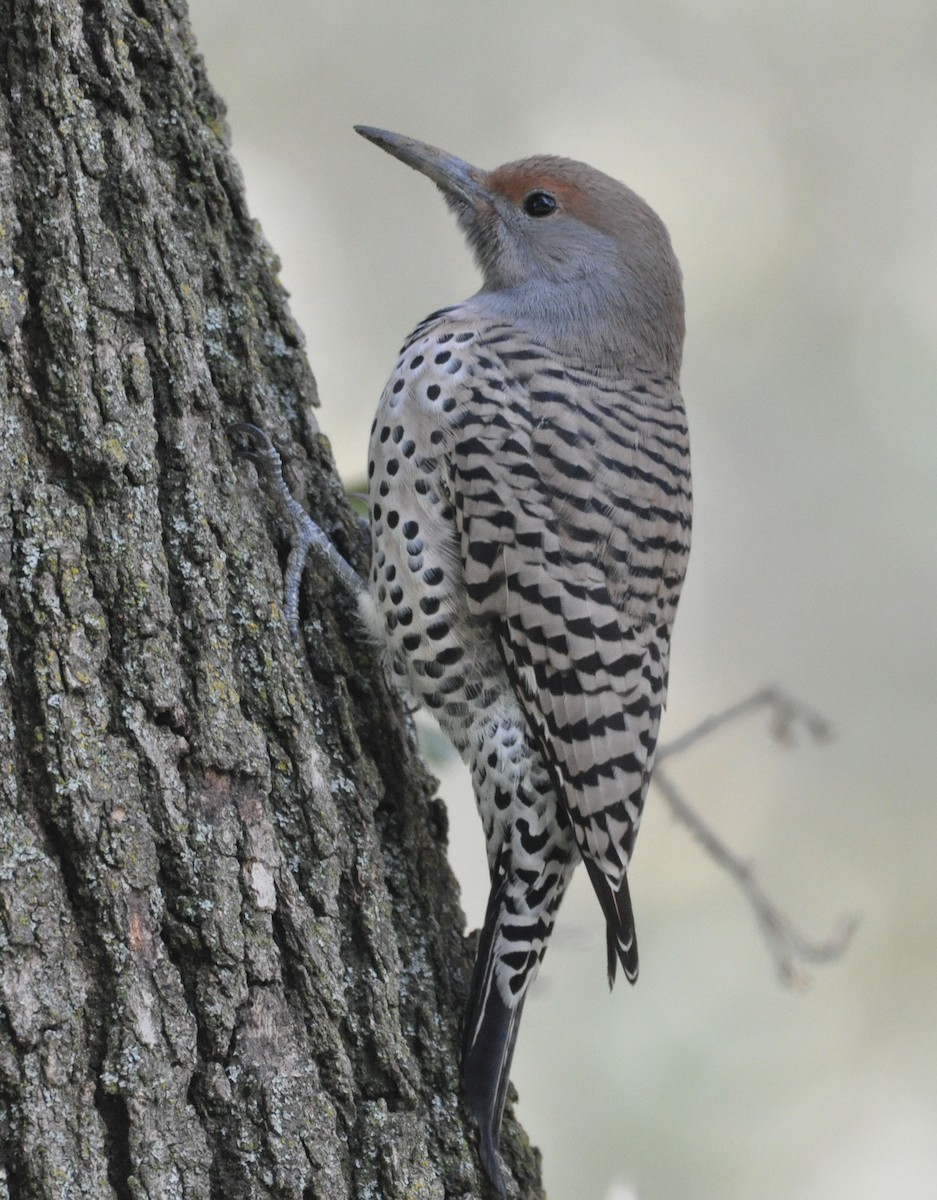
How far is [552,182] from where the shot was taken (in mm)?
3588

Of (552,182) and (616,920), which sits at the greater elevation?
(552,182)

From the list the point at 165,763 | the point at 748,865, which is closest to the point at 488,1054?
the point at 165,763

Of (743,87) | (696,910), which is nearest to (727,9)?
(743,87)

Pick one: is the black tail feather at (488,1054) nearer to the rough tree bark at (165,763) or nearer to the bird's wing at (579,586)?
the rough tree bark at (165,763)

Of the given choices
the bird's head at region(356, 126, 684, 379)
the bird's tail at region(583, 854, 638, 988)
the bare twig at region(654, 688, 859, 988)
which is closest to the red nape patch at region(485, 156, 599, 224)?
the bird's head at region(356, 126, 684, 379)

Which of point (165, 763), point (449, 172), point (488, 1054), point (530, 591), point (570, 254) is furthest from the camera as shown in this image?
point (449, 172)

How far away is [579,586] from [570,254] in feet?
3.53

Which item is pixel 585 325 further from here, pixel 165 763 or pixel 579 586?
pixel 165 763

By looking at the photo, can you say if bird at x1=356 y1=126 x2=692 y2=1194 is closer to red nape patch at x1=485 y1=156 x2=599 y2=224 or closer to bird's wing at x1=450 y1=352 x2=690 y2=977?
bird's wing at x1=450 y1=352 x2=690 y2=977

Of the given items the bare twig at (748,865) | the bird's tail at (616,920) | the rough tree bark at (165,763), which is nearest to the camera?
the rough tree bark at (165,763)

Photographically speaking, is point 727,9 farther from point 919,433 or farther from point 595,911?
point 595,911

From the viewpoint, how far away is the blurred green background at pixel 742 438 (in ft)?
16.5

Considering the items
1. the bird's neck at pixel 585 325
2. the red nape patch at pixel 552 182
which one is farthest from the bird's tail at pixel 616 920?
the red nape patch at pixel 552 182

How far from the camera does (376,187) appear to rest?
5680mm
